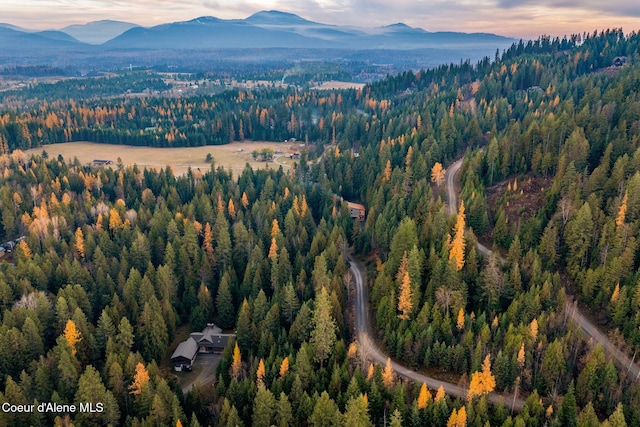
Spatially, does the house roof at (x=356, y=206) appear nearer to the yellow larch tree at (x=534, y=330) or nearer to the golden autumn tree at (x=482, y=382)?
the yellow larch tree at (x=534, y=330)

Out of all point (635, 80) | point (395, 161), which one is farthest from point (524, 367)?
point (635, 80)

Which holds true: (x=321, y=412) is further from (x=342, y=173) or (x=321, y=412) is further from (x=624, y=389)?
(x=342, y=173)

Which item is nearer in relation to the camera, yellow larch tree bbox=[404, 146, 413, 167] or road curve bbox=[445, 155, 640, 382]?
road curve bbox=[445, 155, 640, 382]

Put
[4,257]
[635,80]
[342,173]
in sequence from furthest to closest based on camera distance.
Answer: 1. [342,173]
2. [635,80]
3. [4,257]

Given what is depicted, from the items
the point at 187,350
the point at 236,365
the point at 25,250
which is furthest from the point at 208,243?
the point at 236,365

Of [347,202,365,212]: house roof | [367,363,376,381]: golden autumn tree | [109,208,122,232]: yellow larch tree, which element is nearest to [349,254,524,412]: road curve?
[367,363,376,381]: golden autumn tree

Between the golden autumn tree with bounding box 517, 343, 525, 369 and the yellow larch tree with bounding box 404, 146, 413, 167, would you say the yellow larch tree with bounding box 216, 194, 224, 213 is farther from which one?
the golden autumn tree with bounding box 517, 343, 525, 369
